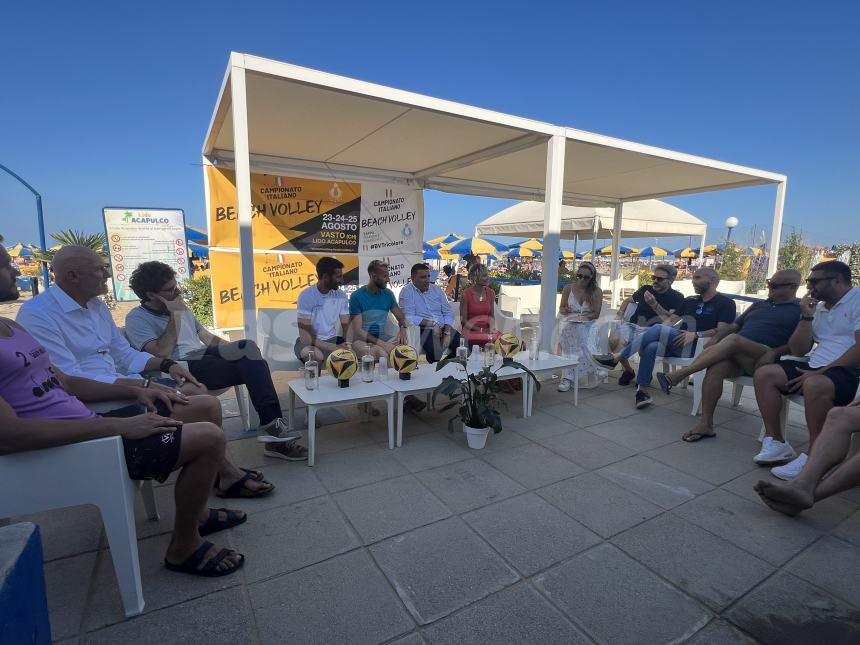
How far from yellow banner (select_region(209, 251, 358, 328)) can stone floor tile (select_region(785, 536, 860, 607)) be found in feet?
16.5

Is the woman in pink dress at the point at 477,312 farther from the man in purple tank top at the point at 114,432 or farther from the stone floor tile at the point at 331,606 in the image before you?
the man in purple tank top at the point at 114,432

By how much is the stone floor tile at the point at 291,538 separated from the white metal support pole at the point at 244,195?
4.31 feet

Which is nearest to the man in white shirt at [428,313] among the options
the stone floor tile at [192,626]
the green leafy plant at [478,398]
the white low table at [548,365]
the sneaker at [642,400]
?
the white low table at [548,365]

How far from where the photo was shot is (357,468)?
262 cm

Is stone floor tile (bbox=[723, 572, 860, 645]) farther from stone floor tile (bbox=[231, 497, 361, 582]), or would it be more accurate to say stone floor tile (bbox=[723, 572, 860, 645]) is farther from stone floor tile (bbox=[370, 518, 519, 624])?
stone floor tile (bbox=[231, 497, 361, 582])

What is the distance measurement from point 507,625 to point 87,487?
1.47 m

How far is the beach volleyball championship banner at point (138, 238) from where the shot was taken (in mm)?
5957

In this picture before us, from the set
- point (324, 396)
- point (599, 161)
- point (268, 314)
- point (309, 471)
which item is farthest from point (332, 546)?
point (599, 161)

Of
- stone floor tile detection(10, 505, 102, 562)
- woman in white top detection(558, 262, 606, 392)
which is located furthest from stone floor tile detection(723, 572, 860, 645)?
woman in white top detection(558, 262, 606, 392)

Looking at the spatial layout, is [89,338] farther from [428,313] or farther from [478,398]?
[428,313]

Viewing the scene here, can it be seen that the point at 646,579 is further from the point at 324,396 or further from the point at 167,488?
the point at 167,488

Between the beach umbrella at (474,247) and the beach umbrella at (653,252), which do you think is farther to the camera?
the beach umbrella at (653,252)

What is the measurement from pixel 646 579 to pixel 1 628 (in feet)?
6.36

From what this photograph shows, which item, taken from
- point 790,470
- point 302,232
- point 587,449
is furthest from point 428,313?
point 790,470
